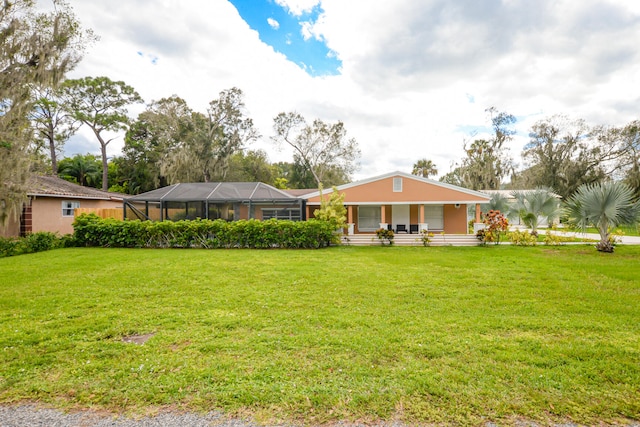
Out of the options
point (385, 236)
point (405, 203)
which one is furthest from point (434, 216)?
point (385, 236)

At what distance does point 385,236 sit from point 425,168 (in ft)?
91.4

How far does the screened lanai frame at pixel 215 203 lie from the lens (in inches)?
611

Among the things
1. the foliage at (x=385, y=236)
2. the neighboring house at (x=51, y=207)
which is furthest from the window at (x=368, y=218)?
the neighboring house at (x=51, y=207)

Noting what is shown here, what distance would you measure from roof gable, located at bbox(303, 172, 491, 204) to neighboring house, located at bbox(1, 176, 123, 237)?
500 inches

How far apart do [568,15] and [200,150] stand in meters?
25.6

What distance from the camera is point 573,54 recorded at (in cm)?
1342

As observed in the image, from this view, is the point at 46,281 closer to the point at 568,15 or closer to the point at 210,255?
the point at 210,255

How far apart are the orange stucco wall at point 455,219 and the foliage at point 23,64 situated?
1792 centimetres

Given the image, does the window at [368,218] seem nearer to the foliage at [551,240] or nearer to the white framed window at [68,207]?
the foliage at [551,240]

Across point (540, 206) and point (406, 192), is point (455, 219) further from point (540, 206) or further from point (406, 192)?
point (540, 206)

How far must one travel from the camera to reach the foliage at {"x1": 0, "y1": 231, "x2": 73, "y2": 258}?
10959 millimetres

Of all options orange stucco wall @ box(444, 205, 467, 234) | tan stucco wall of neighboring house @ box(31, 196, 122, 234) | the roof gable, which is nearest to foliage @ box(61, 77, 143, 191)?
tan stucco wall of neighboring house @ box(31, 196, 122, 234)

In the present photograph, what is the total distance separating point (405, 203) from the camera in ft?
54.1

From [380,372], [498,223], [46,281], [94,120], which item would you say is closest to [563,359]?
[380,372]
